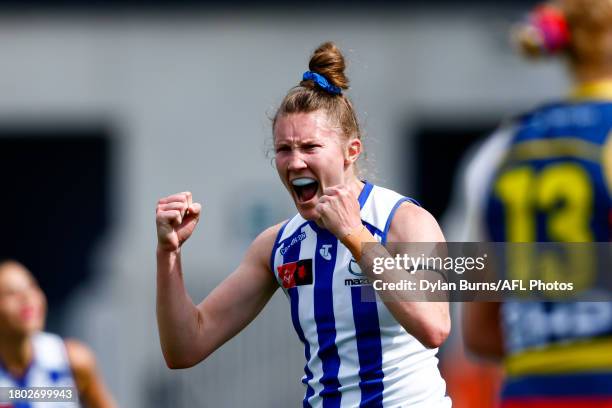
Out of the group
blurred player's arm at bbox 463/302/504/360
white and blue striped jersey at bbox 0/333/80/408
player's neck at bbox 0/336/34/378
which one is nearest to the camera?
blurred player's arm at bbox 463/302/504/360

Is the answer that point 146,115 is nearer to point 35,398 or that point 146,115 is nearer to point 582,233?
point 35,398

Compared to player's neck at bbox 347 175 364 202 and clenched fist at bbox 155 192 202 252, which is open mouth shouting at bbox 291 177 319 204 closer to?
player's neck at bbox 347 175 364 202

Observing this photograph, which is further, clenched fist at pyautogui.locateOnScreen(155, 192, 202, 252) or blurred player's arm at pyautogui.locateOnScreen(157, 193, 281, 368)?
blurred player's arm at pyautogui.locateOnScreen(157, 193, 281, 368)

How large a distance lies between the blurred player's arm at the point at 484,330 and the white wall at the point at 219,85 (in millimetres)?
11812

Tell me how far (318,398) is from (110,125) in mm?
12972

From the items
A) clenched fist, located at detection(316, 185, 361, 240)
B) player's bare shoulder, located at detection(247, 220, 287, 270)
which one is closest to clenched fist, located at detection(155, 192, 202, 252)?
player's bare shoulder, located at detection(247, 220, 287, 270)

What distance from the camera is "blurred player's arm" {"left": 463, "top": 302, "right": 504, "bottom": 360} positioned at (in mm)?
4781

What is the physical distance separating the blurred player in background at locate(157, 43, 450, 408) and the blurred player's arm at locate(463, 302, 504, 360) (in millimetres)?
139

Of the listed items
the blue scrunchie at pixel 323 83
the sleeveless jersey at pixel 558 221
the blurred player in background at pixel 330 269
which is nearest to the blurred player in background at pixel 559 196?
the sleeveless jersey at pixel 558 221

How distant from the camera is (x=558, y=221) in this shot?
437cm

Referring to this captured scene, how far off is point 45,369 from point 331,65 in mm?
3624

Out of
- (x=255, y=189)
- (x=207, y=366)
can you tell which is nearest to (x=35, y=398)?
(x=207, y=366)

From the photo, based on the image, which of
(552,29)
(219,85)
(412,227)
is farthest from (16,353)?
(219,85)

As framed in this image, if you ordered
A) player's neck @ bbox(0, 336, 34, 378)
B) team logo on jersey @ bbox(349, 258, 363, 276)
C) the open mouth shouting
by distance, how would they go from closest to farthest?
team logo on jersey @ bbox(349, 258, 363, 276) → the open mouth shouting → player's neck @ bbox(0, 336, 34, 378)
